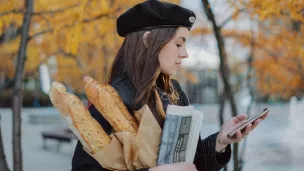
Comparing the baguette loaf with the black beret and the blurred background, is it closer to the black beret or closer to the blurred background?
the black beret

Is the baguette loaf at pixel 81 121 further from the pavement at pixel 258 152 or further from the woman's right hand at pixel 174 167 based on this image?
the pavement at pixel 258 152

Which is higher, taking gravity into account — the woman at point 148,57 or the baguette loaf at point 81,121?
the woman at point 148,57

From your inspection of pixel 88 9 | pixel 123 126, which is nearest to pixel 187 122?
pixel 123 126

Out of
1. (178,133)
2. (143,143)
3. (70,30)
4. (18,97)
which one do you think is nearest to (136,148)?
(143,143)

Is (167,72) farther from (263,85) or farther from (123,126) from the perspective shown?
(263,85)

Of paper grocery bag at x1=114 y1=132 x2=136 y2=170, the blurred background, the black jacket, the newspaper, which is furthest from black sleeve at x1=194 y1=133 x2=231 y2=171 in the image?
the blurred background

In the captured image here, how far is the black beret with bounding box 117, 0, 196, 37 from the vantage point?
1.48m

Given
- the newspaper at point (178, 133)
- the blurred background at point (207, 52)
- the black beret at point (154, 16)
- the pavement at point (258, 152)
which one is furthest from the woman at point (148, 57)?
the pavement at point (258, 152)

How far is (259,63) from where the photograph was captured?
297 inches

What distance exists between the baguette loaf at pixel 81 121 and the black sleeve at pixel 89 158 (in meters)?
0.04

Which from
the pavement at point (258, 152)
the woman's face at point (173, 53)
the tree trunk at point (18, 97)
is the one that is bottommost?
the pavement at point (258, 152)

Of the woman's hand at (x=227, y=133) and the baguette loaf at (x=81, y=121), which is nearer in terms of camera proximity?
the baguette loaf at (x=81, y=121)

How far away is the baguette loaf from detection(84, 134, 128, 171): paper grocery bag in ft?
0.05

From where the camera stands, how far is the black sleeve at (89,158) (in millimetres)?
1368
